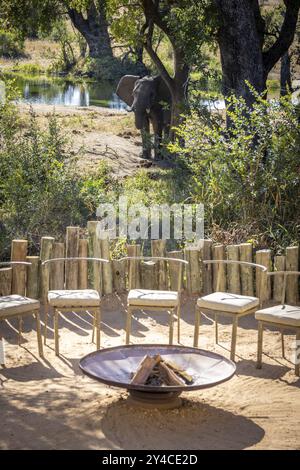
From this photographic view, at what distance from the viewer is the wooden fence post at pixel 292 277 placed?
9570mm

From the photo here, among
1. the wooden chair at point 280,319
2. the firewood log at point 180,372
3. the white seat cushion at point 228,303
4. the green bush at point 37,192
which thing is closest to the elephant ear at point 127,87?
the green bush at point 37,192

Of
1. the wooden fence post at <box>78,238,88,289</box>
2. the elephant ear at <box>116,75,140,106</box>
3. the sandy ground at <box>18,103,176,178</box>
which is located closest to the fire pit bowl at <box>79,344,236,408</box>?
the wooden fence post at <box>78,238,88,289</box>

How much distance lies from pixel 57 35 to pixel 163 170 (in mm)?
26283

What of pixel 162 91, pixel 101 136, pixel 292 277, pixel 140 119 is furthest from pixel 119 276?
pixel 162 91

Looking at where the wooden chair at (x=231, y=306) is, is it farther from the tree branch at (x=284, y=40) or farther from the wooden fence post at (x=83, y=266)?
the tree branch at (x=284, y=40)

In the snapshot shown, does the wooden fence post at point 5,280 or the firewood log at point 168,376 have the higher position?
the wooden fence post at point 5,280

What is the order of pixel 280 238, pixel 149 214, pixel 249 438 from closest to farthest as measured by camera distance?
pixel 249 438 → pixel 280 238 → pixel 149 214

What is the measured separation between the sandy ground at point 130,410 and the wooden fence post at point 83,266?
4.00 feet

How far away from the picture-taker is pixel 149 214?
11.3 m

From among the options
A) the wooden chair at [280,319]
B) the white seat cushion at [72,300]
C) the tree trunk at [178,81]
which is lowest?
the wooden chair at [280,319]

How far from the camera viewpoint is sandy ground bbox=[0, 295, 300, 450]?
19.4 feet

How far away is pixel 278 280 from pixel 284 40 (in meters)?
6.52

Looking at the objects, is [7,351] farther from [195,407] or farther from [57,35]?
[57,35]

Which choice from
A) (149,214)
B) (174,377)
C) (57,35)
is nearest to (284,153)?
(149,214)
